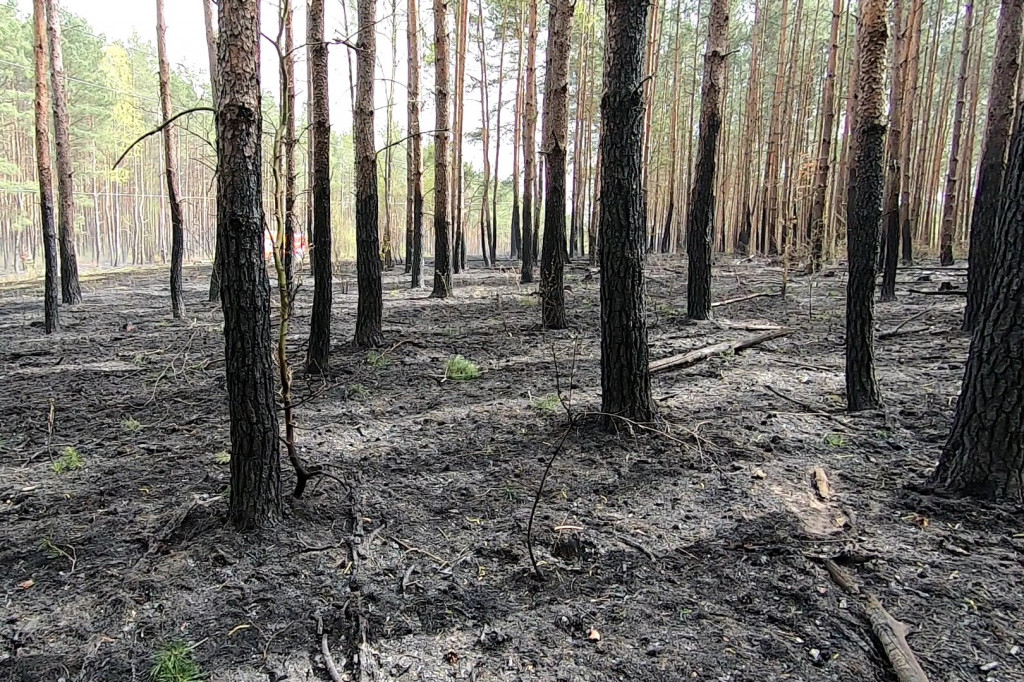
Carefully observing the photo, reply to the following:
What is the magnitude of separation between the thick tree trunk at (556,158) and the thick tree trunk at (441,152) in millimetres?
2939

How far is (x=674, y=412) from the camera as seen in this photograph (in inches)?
175

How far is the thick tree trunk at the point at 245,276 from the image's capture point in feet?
8.66

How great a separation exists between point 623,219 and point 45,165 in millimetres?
8807

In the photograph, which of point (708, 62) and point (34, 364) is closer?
point (34, 364)

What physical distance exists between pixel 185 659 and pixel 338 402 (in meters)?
3.04

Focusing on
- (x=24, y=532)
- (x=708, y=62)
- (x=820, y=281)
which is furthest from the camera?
(x=820, y=281)

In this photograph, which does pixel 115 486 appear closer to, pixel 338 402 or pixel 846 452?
pixel 338 402

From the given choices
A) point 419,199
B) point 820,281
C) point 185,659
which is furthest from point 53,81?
point 820,281

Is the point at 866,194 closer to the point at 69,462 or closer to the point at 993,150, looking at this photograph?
the point at 993,150

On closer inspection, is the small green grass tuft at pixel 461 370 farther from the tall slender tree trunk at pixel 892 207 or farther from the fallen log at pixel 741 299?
the tall slender tree trunk at pixel 892 207

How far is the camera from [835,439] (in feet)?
12.7

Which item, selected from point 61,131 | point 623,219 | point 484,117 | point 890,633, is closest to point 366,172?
point 623,219

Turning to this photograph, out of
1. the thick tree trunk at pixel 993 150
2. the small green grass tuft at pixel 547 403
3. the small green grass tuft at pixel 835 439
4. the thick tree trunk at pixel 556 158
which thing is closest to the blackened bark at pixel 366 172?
the thick tree trunk at pixel 556 158

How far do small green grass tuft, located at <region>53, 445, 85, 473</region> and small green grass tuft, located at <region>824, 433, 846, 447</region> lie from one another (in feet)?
16.3
